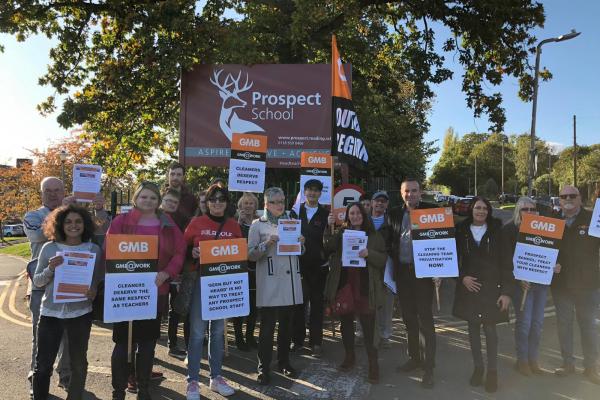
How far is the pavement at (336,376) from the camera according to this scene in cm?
434

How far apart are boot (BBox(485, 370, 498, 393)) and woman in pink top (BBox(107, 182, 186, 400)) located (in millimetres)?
3263

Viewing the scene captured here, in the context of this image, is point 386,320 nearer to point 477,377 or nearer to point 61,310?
point 477,377

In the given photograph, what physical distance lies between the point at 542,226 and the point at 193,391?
13.0 ft

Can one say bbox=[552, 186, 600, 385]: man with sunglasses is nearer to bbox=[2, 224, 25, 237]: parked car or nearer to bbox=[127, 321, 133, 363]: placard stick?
bbox=[127, 321, 133, 363]: placard stick

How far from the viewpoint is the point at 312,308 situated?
224 inches

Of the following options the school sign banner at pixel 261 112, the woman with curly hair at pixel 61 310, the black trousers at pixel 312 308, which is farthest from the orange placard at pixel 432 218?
the school sign banner at pixel 261 112

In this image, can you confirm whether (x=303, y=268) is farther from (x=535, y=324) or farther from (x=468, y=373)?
(x=535, y=324)

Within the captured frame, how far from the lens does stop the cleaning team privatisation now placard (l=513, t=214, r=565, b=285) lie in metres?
4.70

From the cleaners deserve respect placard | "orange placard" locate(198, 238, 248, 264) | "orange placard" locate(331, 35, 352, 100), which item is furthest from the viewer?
"orange placard" locate(331, 35, 352, 100)

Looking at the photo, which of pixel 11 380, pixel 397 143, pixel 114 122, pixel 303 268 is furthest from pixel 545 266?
pixel 397 143

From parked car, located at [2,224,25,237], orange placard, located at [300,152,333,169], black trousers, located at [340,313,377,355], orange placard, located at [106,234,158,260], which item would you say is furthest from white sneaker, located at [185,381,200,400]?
parked car, located at [2,224,25,237]

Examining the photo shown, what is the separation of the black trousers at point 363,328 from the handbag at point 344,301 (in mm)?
131

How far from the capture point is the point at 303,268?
5.69 meters

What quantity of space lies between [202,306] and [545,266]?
3.60 metres
